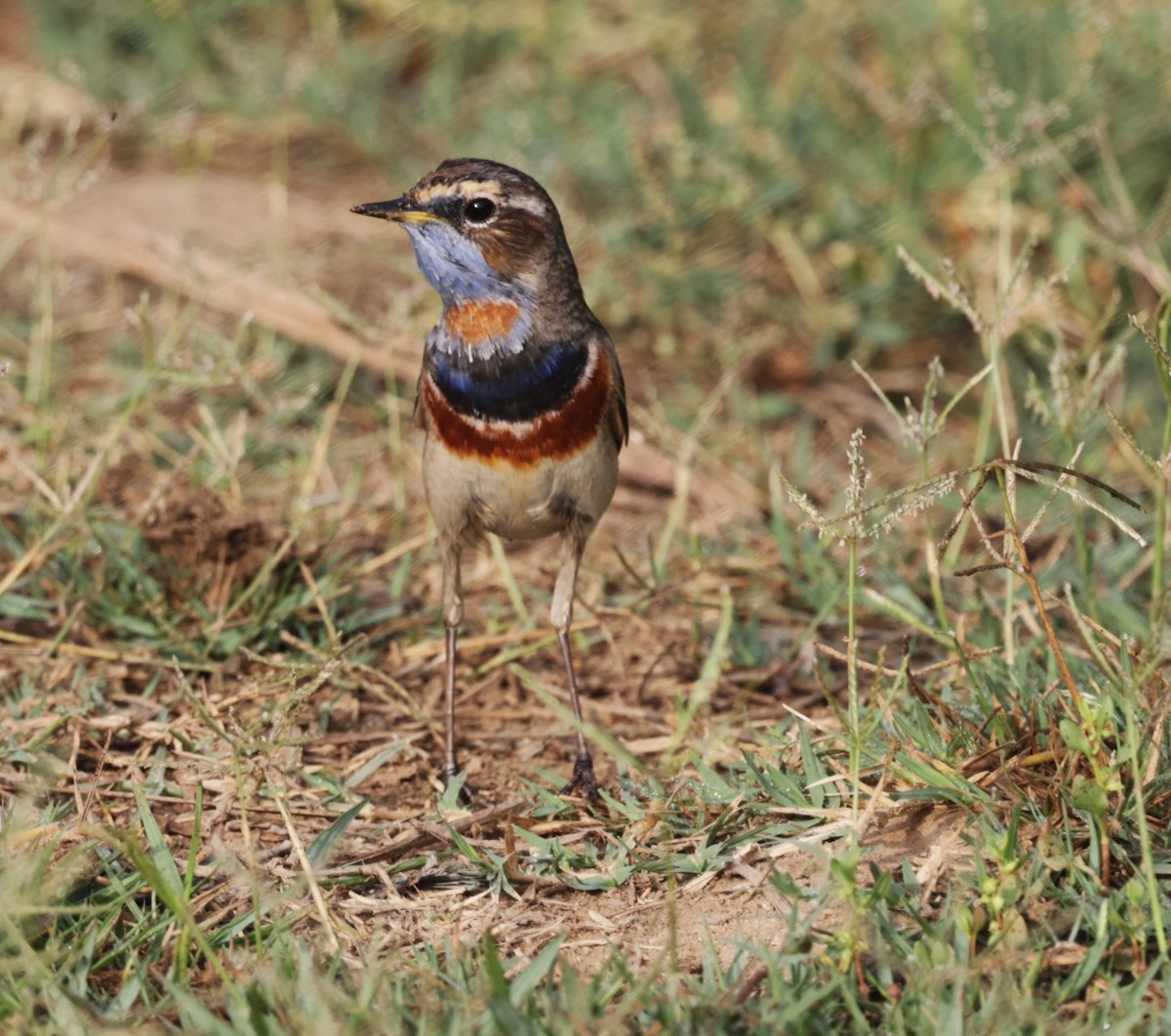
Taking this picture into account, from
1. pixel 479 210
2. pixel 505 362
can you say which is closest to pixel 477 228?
pixel 479 210

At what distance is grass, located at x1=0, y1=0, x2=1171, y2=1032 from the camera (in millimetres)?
3502

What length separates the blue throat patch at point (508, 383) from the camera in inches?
174

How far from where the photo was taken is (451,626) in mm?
4938

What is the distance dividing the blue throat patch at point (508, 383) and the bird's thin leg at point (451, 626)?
0.51m

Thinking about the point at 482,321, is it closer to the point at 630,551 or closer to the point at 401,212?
the point at 401,212

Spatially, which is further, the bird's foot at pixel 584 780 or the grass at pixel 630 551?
the bird's foot at pixel 584 780

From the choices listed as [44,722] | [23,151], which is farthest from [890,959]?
[23,151]

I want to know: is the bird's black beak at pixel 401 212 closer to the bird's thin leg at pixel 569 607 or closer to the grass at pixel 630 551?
the grass at pixel 630 551

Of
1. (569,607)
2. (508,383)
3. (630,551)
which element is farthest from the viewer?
(630,551)

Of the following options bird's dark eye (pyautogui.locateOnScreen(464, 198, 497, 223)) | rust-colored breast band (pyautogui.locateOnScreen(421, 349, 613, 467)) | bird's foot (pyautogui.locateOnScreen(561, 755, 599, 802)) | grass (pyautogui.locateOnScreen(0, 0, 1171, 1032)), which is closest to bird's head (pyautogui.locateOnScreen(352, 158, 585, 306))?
bird's dark eye (pyautogui.locateOnScreen(464, 198, 497, 223))

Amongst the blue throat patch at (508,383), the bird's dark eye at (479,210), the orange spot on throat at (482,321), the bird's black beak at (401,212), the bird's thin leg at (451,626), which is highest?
the bird's dark eye at (479,210)

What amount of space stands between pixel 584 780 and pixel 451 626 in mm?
696

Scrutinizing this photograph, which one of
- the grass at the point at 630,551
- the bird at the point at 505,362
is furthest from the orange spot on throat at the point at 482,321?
the grass at the point at 630,551

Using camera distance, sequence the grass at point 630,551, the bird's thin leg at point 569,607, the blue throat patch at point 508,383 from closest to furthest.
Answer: the grass at point 630,551 < the blue throat patch at point 508,383 < the bird's thin leg at point 569,607
